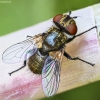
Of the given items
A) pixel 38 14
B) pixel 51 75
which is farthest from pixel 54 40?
pixel 38 14

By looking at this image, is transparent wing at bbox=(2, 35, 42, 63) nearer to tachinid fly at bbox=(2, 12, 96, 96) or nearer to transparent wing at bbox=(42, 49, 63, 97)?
tachinid fly at bbox=(2, 12, 96, 96)

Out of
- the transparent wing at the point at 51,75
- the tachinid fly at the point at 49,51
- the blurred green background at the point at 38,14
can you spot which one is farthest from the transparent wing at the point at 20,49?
the blurred green background at the point at 38,14

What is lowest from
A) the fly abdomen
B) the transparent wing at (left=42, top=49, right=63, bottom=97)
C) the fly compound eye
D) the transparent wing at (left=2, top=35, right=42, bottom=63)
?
the transparent wing at (left=42, top=49, right=63, bottom=97)

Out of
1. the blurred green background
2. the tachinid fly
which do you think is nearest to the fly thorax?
the tachinid fly

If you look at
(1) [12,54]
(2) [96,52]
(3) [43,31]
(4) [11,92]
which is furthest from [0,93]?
(2) [96,52]

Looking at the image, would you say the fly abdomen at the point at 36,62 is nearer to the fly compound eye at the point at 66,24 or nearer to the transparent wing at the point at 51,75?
the transparent wing at the point at 51,75

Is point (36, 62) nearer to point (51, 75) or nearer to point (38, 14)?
point (51, 75)
